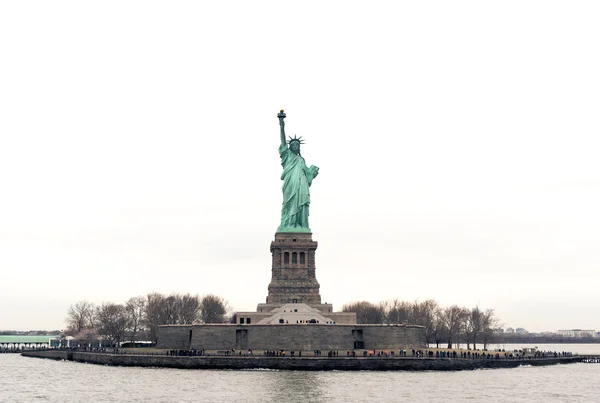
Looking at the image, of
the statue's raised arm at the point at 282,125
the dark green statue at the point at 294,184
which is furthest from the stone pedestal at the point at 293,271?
the statue's raised arm at the point at 282,125

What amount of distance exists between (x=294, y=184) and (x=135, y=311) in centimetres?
3710

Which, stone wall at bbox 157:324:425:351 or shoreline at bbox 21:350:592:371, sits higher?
stone wall at bbox 157:324:425:351

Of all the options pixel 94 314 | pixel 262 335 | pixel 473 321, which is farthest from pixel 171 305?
pixel 473 321

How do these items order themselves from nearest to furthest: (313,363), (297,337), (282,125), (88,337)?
(313,363) < (297,337) < (282,125) < (88,337)

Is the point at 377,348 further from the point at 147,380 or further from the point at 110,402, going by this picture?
the point at 110,402

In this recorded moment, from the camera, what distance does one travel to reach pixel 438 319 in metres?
113

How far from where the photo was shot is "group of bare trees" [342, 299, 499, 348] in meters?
111

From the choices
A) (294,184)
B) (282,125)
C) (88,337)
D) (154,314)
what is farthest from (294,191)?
(88,337)

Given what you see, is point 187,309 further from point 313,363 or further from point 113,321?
point 313,363

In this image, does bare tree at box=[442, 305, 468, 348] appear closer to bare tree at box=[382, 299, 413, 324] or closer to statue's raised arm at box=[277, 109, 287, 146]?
bare tree at box=[382, 299, 413, 324]

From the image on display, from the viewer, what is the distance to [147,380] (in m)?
60.7

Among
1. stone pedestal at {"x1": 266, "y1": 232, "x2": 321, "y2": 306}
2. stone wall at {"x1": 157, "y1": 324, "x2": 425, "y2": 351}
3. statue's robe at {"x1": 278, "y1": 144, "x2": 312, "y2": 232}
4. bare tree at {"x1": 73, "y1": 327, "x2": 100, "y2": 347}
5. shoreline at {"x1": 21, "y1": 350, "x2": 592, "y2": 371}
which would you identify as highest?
statue's robe at {"x1": 278, "y1": 144, "x2": 312, "y2": 232}

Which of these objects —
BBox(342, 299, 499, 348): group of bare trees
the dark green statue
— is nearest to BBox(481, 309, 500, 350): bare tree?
BBox(342, 299, 499, 348): group of bare trees

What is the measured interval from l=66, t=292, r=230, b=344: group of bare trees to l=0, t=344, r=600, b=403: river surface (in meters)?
31.7
